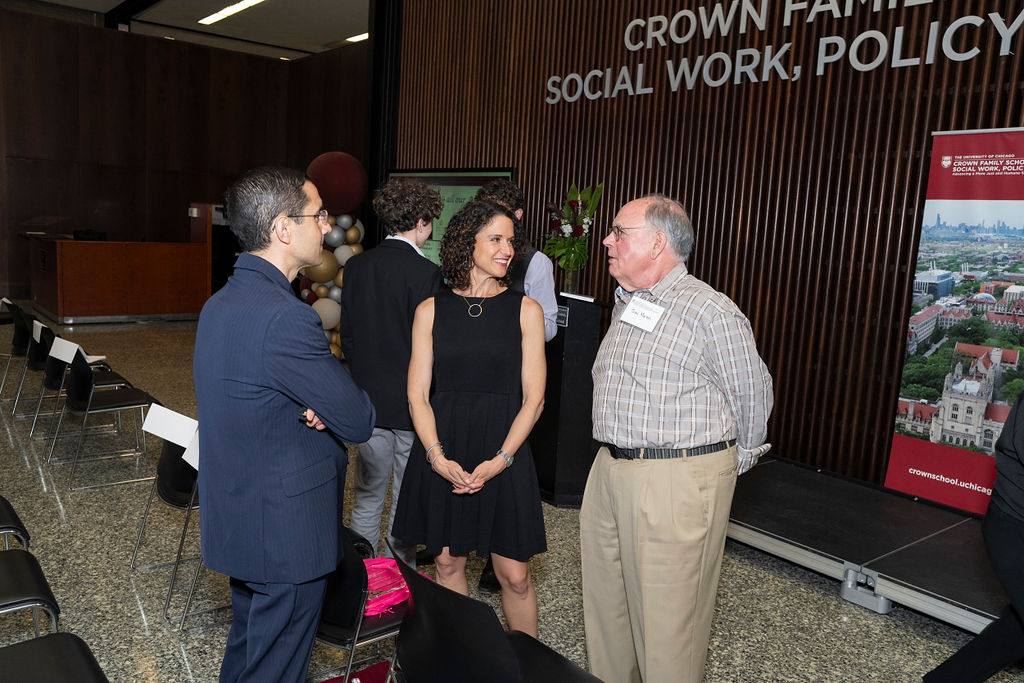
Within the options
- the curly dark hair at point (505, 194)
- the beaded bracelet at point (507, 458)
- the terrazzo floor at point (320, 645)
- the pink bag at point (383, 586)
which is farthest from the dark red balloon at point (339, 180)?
the pink bag at point (383, 586)

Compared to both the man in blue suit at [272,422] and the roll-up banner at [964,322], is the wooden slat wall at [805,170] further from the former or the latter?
the man in blue suit at [272,422]

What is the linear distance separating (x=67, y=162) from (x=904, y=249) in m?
12.5

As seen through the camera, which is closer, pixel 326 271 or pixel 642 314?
pixel 642 314

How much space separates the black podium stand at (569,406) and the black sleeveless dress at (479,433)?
6.55 feet

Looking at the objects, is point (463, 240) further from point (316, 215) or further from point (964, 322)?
point (964, 322)

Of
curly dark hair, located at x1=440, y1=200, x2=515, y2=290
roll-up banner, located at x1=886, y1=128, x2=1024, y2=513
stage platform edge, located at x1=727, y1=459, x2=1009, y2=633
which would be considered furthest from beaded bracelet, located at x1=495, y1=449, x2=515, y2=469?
roll-up banner, located at x1=886, y1=128, x2=1024, y2=513

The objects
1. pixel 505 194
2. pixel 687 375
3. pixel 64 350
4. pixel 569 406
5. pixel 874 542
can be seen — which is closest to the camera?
pixel 687 375

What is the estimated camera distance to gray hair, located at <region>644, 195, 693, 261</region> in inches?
87.0

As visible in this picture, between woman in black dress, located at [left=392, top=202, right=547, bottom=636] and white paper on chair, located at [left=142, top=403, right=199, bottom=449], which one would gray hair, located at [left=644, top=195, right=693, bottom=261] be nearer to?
woman in black dress, located at [left=392, top=202, right=547, bottom=636]

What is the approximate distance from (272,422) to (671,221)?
3.87ft

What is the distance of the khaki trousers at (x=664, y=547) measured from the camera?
2193 mm

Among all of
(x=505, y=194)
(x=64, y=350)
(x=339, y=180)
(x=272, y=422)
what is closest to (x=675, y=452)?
(x=272, y=422)

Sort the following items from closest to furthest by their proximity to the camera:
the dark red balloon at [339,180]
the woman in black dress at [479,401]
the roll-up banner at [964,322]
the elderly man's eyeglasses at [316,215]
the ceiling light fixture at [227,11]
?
the elderly man's eyeglasses at [316,215] → the woman in black dress at [479,401] → the roll-up banner at [964,322] → the dark red balloon at [339,180] → the ceiling light fixture at [227,11]

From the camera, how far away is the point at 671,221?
2.22 metres
